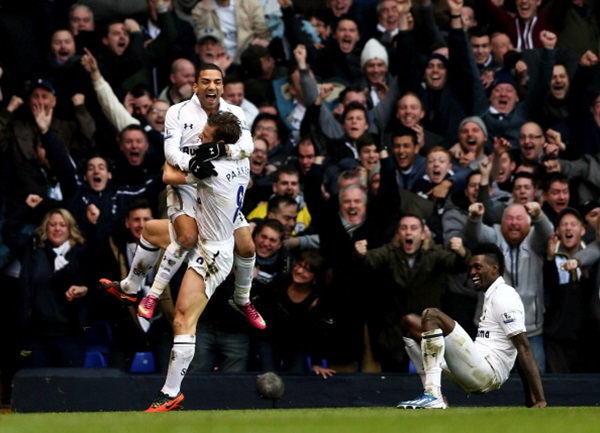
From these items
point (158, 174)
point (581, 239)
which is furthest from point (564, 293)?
point (158, 174)

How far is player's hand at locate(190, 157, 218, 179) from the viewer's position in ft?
46.2

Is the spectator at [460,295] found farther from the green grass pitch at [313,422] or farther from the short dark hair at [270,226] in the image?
the green grass pitch at [313,422]

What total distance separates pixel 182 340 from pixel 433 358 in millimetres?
2354

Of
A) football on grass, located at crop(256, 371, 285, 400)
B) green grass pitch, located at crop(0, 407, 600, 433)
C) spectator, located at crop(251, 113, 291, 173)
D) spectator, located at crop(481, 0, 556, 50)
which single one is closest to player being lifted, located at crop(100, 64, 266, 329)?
football on grass, located at crop(256, 371, 285, 400)

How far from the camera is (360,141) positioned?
62.9ft

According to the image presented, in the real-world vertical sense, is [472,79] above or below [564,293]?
above

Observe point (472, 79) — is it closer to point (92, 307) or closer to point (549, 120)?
point (549, 120)

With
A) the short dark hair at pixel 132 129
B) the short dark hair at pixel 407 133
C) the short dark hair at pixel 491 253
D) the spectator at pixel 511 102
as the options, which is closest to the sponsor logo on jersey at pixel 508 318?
the short dark hair at pixel 491 253

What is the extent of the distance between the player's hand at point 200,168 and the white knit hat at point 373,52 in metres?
7.15

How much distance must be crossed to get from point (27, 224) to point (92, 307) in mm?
1318

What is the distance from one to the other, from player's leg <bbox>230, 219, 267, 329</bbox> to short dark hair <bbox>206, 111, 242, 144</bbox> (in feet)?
3.19

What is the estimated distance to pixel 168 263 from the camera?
14.8m

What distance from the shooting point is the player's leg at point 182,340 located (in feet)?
47.4

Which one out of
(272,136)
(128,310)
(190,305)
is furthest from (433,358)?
(272,136)
